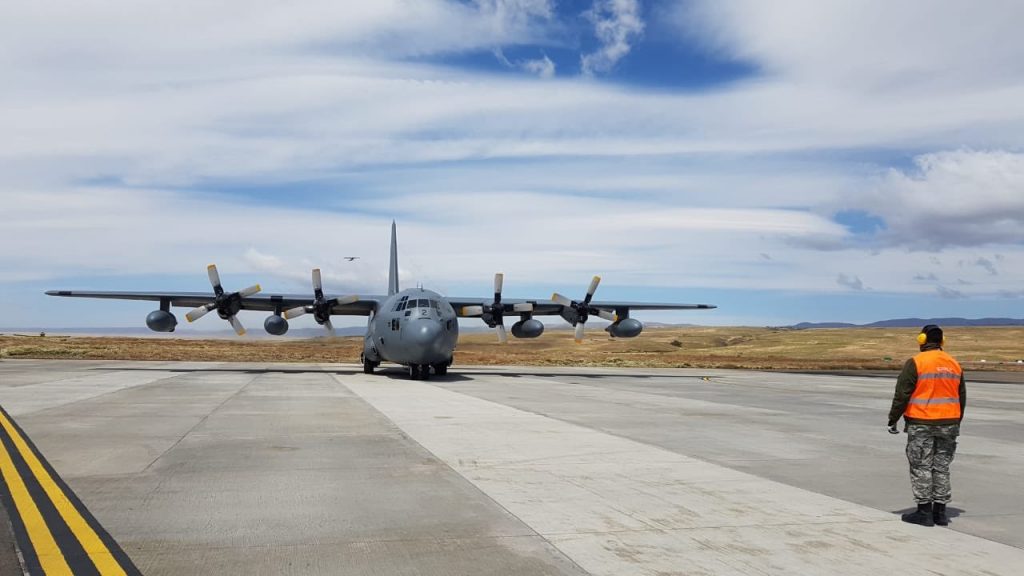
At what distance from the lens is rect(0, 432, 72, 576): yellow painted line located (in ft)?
18.4

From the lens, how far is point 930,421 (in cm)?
758

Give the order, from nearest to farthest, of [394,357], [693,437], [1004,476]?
1. [1004,476]
2. [693,437]
3. [394,357]

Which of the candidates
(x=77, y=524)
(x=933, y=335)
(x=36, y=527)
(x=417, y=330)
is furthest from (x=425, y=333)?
(x=933, y=335)

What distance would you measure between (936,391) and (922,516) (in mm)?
1278

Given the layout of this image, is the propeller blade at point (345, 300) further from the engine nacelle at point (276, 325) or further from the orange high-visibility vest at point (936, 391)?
the orange high-visibility vest at point (936, 391)

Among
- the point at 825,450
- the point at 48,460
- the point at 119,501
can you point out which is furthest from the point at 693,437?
the point at 48,460

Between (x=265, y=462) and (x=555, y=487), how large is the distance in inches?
170

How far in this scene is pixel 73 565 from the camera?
18.4 ft

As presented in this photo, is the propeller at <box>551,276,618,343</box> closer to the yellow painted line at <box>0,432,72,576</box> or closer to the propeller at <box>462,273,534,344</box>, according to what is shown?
the propeller at <box>462,273,534,344</box>

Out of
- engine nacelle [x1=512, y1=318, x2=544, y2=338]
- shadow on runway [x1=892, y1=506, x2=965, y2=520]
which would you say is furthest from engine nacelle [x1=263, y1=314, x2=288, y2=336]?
shadow on runway [x1=892, y1=506, x2=965, y2=520]

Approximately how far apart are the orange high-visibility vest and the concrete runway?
110 centimetres

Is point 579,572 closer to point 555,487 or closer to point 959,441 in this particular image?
point 555,487

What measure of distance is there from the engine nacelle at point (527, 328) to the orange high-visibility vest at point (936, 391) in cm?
2784

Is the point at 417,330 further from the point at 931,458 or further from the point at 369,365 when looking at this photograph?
the point at 931,458
